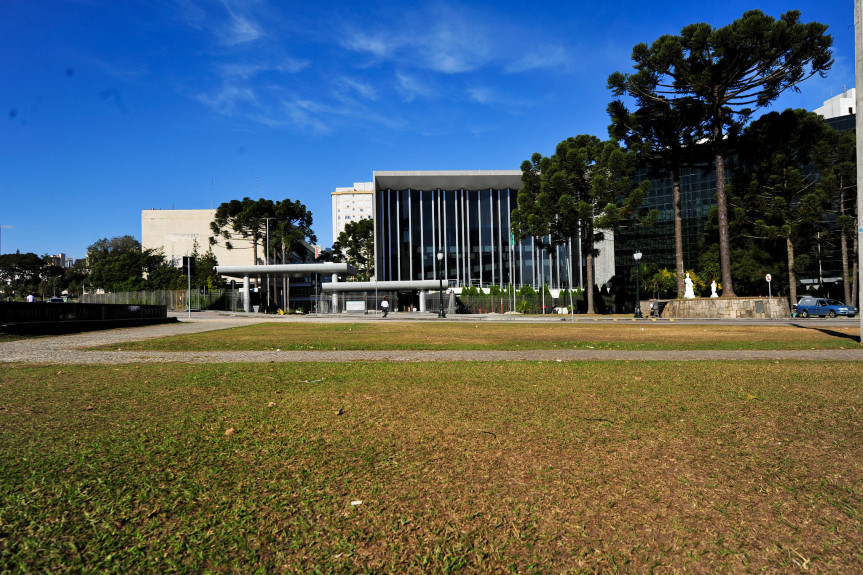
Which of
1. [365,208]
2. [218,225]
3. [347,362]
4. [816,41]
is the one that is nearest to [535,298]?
[816,41]

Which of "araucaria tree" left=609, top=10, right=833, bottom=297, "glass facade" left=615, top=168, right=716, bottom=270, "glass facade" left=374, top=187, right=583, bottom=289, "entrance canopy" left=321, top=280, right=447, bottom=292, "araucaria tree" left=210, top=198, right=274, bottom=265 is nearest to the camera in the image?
"araucaria tree" left=609, top=10, right=833, bottom=297

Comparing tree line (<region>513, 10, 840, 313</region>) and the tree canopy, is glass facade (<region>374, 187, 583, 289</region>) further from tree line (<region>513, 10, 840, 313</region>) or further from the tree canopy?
tree line (<region>513, 10, 840, 313</region>)

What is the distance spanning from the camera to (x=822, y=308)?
3556cm

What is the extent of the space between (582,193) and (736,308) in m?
16.6

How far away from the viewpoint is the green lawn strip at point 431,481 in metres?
2.21

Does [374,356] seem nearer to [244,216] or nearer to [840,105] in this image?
[244,216]

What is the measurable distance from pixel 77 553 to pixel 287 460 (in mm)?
1317

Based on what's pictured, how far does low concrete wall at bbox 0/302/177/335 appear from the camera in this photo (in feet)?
52.3

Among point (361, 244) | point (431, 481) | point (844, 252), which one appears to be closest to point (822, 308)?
point (844, 252)

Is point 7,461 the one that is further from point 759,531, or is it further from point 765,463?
point 765,463

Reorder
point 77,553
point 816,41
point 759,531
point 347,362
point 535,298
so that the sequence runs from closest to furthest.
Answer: point 77,553 < point 759,531 < point 347,362 < point 816,41 < point 535,298

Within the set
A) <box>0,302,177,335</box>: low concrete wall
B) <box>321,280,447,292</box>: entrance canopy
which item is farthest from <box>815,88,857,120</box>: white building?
<box>0,302,177,335</box>: low concrete wall

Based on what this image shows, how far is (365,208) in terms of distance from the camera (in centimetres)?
15900

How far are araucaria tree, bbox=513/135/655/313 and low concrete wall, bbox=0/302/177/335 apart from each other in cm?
3166
